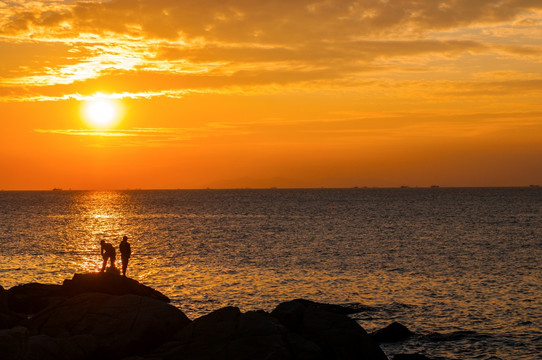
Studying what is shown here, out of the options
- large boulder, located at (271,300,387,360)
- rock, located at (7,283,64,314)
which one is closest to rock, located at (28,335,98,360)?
large boulder, located at (271,300,387,360)

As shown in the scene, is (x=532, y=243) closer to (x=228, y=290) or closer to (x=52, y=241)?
(x=228, y=290)

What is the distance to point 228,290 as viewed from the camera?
44.3 metres

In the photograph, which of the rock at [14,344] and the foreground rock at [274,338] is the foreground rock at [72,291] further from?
the rock at [14,344]

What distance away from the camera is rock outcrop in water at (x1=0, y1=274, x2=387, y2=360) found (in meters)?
21.2

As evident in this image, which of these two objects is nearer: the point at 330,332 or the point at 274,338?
the point at 274,338

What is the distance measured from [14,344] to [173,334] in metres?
6.24

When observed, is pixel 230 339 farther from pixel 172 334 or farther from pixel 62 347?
pixel 62 347

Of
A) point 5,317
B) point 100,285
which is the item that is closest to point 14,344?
point 5,317

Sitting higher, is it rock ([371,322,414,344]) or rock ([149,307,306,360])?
rock ([149,307,306,360])

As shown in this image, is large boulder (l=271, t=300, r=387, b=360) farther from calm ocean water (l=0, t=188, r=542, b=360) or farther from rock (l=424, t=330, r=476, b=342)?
rock (l=424, t=330, r=476, b=342)

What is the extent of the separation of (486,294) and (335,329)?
73.4 ft

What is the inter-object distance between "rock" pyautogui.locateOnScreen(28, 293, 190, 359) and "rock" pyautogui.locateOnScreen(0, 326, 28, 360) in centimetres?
261

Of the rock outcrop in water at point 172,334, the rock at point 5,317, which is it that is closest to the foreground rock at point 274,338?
the rock outcrop in water at point 172,334

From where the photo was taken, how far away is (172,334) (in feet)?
79.8
